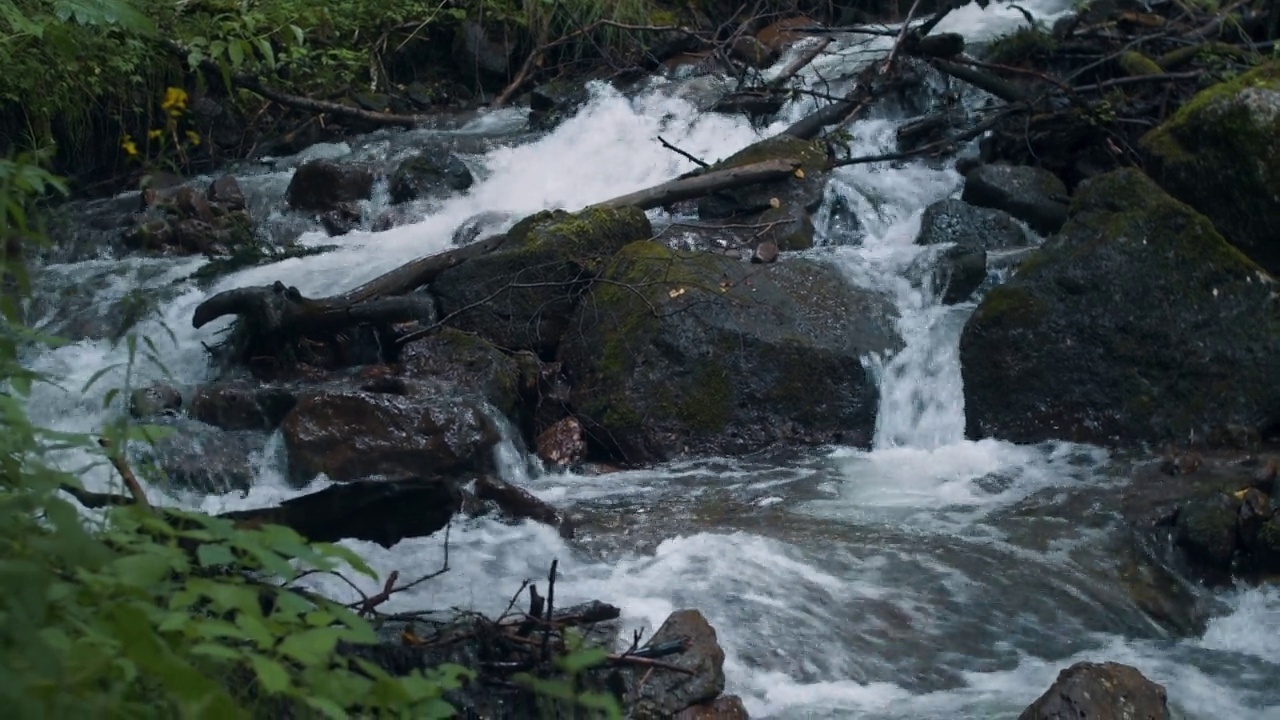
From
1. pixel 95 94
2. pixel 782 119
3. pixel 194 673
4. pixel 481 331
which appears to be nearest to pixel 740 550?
pixel 481 331

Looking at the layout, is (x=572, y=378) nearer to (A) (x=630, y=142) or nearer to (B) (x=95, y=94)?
(A) (x=630, y=142)

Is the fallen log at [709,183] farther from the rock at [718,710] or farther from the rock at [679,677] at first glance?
the rock at [718,710]

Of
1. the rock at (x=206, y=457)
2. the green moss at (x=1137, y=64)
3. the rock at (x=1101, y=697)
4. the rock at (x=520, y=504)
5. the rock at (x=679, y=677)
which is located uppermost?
the green moss at (x=1137, y=64)

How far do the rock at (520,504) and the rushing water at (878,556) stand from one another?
9cm

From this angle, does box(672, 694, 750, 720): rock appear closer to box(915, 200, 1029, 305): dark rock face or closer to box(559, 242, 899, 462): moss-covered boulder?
box(559, 242, 899, 462): moss-covered boulder

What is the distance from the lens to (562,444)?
664 centimetres

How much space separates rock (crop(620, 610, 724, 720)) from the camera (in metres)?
3.67

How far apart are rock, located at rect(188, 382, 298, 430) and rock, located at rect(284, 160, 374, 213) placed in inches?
154

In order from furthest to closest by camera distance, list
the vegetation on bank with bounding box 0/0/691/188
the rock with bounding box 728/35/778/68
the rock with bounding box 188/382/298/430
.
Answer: the rock with bounding box 728/35/778/68
the vegetation on bank with bounding box 0/0/691/188
the rock with bounding box 188/382/298/430

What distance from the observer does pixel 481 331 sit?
7.30 meters

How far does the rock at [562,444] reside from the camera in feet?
21.6

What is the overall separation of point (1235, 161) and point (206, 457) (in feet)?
16.8

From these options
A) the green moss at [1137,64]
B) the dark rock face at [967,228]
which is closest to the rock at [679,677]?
the dark rock face at [967,228]

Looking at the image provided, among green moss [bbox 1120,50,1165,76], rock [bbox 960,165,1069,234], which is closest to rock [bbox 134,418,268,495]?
rock [bbox 960,165,1069,234]
